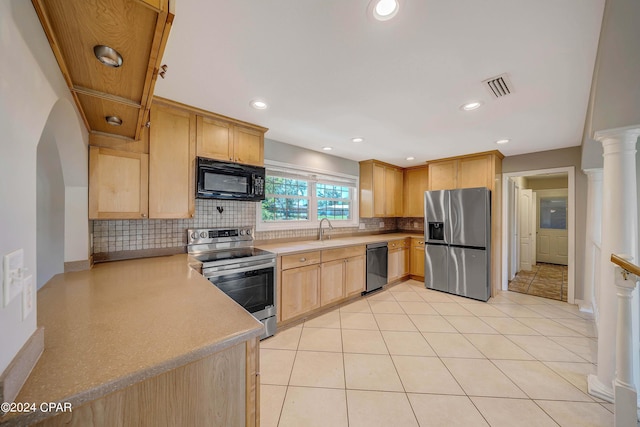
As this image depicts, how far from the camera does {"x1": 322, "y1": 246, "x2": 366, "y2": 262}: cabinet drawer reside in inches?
125

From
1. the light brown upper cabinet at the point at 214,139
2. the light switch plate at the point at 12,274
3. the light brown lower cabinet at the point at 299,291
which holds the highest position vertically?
the light brown upper cabinet at the point at 214,139

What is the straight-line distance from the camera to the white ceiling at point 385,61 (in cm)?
119

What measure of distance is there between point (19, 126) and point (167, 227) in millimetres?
1886

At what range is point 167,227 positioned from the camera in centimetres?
238

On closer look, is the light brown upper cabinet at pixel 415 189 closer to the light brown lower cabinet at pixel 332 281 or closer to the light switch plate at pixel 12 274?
the light brown lower cabinet at pixel 332 281

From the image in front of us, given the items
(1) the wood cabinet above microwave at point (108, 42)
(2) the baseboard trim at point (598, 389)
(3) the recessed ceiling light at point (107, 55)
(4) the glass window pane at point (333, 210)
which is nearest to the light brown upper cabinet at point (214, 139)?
(1) the wood cabinet above microwave at point (108, 42)

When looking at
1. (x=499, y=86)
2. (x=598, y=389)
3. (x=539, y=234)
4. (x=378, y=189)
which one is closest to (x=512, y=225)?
(x=378, y=189)

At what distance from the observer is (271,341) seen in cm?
249

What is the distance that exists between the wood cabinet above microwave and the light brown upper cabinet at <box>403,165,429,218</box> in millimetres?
4716

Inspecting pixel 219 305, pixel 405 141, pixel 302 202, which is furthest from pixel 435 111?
pixel 219 305

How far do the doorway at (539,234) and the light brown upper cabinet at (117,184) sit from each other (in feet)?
16.5

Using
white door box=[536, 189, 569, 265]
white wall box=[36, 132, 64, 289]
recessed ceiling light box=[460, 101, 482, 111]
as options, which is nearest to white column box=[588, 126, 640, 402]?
recessed ceiling light box=[460, 101, 482, 111]

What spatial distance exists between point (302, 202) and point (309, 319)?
1.65m

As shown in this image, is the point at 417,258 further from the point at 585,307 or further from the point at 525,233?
the point at 525,233
